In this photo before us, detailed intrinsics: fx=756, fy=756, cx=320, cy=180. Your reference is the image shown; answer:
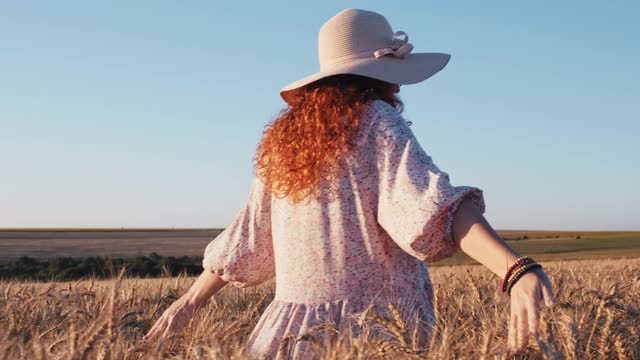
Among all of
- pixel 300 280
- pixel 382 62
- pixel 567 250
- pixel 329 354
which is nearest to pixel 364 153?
pixel 382 62

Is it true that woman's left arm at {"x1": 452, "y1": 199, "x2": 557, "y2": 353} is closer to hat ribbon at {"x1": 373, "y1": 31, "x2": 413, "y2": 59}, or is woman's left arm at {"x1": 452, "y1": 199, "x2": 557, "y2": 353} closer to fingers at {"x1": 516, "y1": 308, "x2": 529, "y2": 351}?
fingers at {"x1": 516, "y1": 308, "x2": 529, "y2": 351}

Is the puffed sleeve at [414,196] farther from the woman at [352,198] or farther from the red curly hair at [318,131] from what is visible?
the red curly hair at [318,131]

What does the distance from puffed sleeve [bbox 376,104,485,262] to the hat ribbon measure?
0.28 meters

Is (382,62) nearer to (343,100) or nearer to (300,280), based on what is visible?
(343,100)

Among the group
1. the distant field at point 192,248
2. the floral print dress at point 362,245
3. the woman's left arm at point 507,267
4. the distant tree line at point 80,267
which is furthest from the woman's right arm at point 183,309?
the distant field at point 192,248

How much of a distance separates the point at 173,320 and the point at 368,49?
3.99 ft

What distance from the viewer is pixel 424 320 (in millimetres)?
2568

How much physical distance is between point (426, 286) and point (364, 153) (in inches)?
21.5

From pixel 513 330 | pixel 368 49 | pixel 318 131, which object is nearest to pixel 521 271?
pixel 513 330

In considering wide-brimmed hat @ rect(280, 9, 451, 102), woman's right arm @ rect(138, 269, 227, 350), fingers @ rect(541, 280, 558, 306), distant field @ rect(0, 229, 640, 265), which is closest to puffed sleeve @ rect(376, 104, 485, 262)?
wide-brimmed hat @ rect(280, 9, 451, 102)

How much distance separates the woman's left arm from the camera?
6.23 ft

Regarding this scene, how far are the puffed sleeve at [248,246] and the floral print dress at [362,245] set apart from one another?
18 cm

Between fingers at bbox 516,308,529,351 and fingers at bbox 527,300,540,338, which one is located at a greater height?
fingers at bbox 527,300,540,338

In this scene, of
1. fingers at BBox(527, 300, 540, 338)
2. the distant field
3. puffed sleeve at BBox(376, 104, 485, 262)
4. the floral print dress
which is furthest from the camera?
the distant field
